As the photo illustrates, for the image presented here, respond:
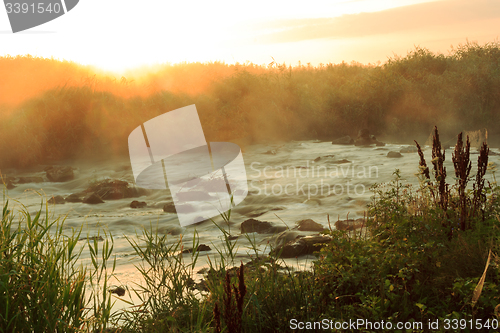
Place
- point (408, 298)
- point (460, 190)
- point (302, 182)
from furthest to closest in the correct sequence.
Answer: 1. point (302, 182)
2. point (460, 190)
3. point (408, 298)

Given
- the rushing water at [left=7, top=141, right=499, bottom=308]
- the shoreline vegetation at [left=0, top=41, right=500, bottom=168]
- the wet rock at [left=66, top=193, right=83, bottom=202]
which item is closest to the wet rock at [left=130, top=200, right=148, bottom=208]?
the rushing water at [left=7, top=141, right=499, bottom=308]

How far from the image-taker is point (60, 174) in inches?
481

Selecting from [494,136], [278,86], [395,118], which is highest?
[278,86]

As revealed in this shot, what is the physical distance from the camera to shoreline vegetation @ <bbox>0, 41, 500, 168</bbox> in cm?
1562

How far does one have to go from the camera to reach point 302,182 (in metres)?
10.5

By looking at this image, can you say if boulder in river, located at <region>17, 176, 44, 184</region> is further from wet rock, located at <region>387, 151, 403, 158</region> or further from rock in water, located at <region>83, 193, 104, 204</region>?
wet rock, located at <region>387, 151, 403, 158</region>

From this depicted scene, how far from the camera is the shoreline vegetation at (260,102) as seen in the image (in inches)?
615

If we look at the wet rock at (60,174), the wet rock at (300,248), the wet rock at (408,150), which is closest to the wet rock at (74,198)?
the wet rock at (60,174)

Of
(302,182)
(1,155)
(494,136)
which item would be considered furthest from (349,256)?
(494,136)

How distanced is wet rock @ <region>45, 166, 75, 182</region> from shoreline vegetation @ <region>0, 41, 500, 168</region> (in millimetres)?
2581

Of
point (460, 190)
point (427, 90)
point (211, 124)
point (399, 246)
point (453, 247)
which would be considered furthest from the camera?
point (427, 90)

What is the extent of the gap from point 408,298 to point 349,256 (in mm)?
596

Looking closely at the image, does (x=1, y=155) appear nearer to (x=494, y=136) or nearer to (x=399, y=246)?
(x=399, y=246)

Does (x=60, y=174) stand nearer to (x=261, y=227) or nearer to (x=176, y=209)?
(x=176, y=209)
